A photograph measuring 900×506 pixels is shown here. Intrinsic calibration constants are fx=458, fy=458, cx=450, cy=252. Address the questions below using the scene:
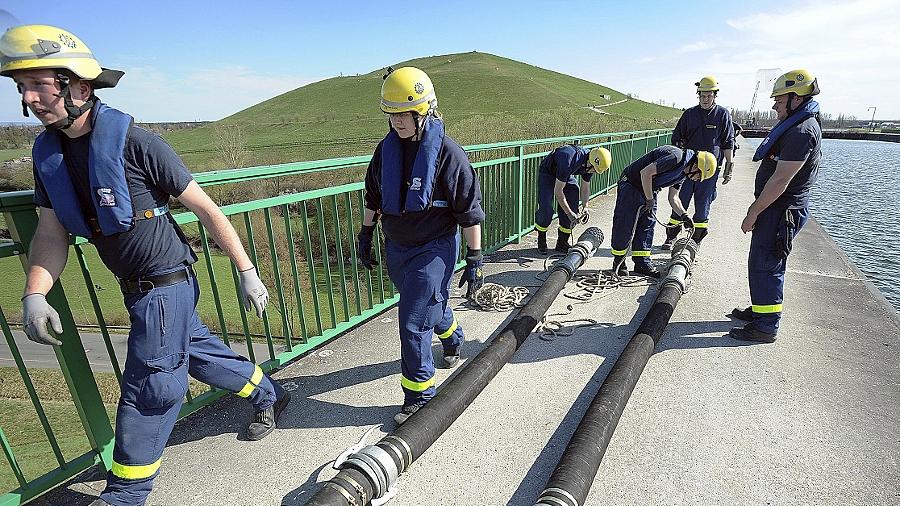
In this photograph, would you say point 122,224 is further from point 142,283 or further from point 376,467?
point 376,467

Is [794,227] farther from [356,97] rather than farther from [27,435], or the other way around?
[356,97]

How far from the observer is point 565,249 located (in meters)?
6.49

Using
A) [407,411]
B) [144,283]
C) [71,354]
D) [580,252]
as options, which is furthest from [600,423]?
[580,252]

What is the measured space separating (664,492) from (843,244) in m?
9.93

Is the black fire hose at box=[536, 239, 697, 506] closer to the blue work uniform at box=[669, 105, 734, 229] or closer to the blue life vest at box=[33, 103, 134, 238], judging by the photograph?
the blue life vest at box=[33, 103, 134, 238]

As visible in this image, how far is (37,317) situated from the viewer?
6.30 ft

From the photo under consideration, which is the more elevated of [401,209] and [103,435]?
[401,209]

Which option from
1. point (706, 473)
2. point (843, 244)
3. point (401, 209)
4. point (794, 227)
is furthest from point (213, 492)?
point (843, 244)

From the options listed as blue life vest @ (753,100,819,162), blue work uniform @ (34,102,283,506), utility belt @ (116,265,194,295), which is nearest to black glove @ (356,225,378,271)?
blue work uniform @ (34,102,283,506)

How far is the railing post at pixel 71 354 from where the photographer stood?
212 cm

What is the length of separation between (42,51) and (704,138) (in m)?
6.92

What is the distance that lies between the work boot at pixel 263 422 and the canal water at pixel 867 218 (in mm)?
6898

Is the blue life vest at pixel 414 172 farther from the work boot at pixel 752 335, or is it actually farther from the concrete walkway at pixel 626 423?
the work boot at pixel 752 335

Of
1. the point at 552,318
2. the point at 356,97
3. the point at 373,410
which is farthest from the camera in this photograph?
the point at 356,97
